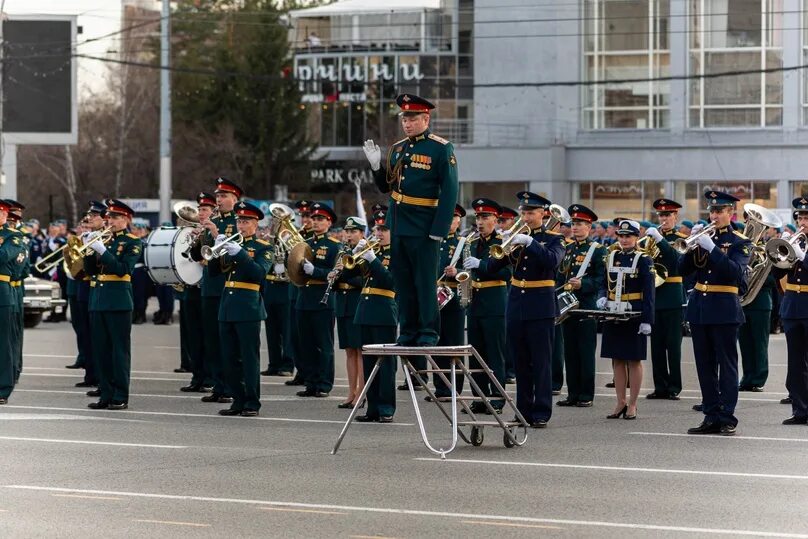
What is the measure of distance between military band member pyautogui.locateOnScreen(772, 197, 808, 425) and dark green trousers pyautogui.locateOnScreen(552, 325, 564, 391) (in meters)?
3.52

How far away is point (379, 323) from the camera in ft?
51.0

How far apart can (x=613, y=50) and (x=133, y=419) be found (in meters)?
40.8

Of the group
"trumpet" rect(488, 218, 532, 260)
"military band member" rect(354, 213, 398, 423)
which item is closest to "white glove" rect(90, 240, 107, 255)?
"military band member" rect(354, 213, 398, 423)

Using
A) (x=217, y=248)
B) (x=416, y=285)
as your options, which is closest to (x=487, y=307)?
(x=217, y=248)

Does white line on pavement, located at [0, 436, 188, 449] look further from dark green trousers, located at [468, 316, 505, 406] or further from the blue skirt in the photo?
the blue skirt

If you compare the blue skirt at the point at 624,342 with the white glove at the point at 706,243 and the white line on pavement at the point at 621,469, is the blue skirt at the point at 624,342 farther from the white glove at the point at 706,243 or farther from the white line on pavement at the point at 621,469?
the white line on pavement at the point at 621,469

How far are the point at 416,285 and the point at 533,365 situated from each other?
2.59 metres

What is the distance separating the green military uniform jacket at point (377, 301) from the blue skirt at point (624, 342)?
220 centimetres

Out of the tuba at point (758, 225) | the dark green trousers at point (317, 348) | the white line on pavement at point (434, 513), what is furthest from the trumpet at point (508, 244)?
the white line on pavement at point (434, 513)

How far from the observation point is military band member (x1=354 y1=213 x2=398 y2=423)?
15.1 meters

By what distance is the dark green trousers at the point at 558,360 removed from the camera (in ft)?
60.8

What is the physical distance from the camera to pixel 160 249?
21.1 meters

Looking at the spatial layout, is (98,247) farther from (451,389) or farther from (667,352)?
(667,352)

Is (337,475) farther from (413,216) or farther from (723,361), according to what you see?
(723,361)
